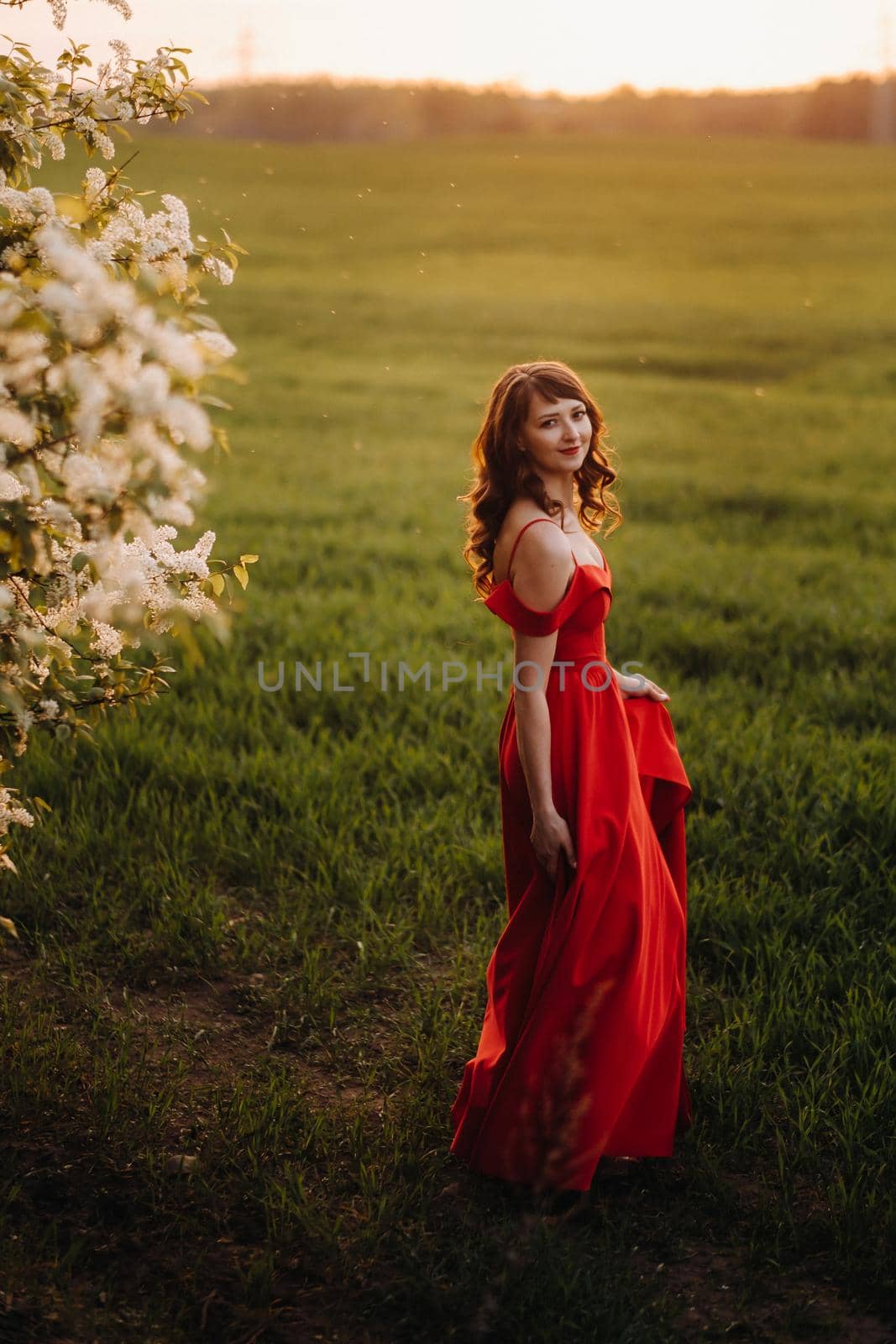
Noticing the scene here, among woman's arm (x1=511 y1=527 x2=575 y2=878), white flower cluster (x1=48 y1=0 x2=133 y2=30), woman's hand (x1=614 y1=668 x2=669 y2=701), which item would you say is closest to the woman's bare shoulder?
woman's arm (x1=511 y1=527 x2=575 y2=878)

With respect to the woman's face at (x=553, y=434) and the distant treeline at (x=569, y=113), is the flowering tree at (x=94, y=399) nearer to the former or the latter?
the woman's face at (x=553, y=434)

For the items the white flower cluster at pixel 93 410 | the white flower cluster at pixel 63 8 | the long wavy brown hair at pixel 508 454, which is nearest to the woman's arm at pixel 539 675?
the long wavy brown hair at pixel 508 454

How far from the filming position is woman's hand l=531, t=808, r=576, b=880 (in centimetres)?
278

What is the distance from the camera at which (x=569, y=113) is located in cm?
3953

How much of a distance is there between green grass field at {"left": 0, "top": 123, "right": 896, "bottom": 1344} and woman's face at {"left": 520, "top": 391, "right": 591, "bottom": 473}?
1777 mm

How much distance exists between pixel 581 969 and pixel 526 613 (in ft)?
2.84

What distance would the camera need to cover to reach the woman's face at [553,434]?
279 cm

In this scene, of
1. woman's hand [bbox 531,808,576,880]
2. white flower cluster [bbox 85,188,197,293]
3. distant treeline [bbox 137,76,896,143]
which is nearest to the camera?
white flower cluster [bbox 85,188,197,293]

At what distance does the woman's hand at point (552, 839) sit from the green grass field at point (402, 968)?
87 cm

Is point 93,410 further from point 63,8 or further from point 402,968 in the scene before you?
point 402,968

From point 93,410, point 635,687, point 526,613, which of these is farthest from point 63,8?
point 635,687

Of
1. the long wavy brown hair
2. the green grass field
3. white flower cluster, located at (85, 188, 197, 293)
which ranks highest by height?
white flower cluster, located at (85, 188, 197, 293)

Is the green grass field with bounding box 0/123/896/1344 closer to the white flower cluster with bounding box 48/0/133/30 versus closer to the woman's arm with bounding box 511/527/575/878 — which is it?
the woman's arm with bounding box 511/527/575/878

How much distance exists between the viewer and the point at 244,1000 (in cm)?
375
